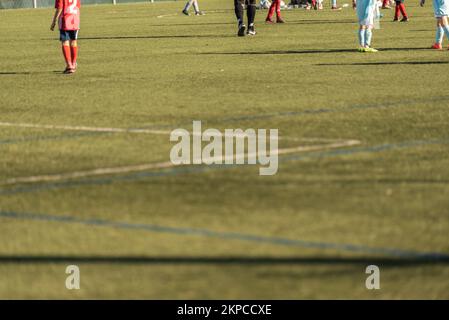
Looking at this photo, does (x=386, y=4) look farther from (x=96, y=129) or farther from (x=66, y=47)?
(x=96, y=129)

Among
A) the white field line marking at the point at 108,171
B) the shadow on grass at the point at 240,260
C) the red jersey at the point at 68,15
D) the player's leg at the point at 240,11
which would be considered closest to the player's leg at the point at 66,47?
the red jersey at the point at 68,15

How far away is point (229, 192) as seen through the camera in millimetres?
10180

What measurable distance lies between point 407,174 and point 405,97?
6802 millimetres

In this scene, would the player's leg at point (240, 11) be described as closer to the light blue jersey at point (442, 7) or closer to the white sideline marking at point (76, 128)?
the light blue jersey at point (442, 7)

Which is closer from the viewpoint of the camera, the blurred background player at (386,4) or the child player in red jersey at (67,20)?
the child player in red jersey at (67,20)

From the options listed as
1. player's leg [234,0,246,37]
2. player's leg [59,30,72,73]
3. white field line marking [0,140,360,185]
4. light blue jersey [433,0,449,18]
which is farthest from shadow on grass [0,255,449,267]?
player's leg [234,0,246,37]

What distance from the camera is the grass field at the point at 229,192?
7.46 m

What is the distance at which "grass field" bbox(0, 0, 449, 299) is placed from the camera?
7465mm

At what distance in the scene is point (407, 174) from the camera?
35.8 feet

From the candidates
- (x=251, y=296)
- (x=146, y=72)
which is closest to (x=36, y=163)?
(x=251, y=296)

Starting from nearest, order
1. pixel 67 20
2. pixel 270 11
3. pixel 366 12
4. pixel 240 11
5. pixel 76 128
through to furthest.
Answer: pixel 76 128 → pixel 67 20 → pixel 366 12 → pixel 240 11 → pixel 270 11

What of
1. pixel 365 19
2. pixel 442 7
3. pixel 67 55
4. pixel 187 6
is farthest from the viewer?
pixel 187 6

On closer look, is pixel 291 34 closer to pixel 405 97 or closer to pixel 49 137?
pixel 405 97

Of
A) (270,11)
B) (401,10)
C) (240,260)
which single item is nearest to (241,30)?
(401,10)
